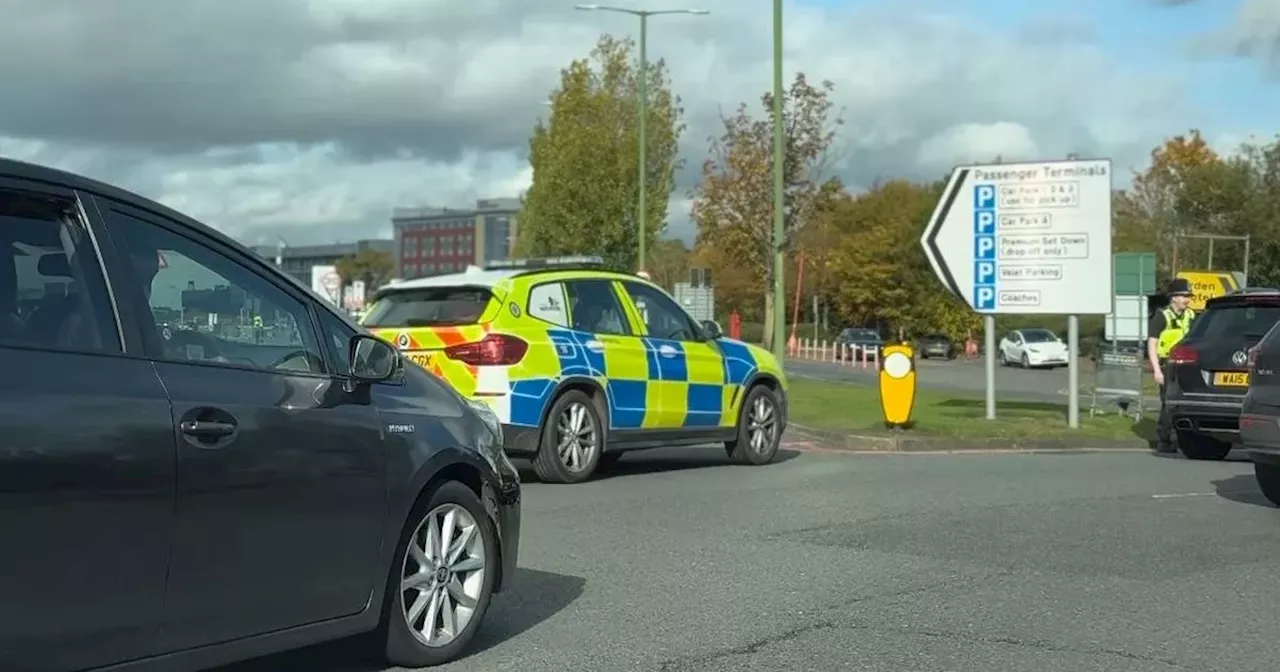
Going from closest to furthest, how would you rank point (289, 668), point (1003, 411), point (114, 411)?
1. point (114, 411)
2. point (289, 668)
3. point (1003, 411)

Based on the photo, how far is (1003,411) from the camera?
2083 cm

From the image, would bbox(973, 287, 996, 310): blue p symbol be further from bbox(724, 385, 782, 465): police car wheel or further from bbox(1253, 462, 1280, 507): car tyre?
bbox(1253, 462, 1280, 507): car tyre

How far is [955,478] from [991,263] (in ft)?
22.8

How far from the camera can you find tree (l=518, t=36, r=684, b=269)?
122ft

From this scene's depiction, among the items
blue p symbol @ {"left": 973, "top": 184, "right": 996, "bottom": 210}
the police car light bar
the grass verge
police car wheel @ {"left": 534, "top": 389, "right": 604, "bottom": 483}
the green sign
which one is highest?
blue p symbol @ {"left": 973, "top": 184, "right": 996, "bottom": 210}

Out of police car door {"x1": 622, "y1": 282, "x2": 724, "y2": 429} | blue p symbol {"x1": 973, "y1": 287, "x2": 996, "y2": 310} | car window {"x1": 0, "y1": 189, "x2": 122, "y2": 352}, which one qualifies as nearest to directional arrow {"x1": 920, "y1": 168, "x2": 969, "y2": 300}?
blue p symbol {"x1": 973, "y1": 287, "x2": 996, "y2": 310}

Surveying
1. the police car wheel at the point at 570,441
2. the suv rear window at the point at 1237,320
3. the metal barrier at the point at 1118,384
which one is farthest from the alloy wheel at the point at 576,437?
the metal barrier at the point at 1118,384

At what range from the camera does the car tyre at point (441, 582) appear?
17.0 feet

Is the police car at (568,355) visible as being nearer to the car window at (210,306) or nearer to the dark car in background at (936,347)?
the car window at (210,306)

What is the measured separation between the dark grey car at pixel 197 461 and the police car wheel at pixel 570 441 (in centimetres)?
541

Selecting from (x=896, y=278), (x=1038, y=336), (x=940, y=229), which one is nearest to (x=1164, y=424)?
(x=940, y=229)

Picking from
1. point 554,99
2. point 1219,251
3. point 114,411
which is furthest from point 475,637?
point 1219,251

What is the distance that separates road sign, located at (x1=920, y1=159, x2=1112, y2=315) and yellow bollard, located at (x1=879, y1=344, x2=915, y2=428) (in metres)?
2.66

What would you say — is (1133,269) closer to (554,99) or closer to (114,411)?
(554,99)
